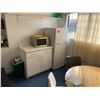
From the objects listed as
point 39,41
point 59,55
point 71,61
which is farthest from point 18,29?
point 71,61

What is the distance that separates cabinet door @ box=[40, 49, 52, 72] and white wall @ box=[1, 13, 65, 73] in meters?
0.63

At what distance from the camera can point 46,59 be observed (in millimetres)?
2654

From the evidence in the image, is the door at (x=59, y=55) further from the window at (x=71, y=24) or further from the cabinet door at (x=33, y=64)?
the cabinet door at (x=33, y=64)

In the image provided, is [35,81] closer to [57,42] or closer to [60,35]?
[57,42]

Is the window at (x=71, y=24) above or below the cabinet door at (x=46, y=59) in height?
above

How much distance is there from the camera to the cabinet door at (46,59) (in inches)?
Result: 100

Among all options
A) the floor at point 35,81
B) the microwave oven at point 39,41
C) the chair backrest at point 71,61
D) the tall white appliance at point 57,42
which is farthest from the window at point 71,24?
the floor at point 35,81

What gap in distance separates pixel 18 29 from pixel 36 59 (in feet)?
2.92

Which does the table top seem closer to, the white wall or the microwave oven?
the microwave oven
